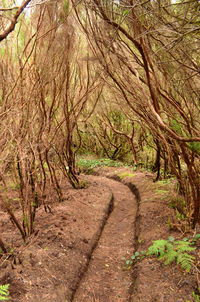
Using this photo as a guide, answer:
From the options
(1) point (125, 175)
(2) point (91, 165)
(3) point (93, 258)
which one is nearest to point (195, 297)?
(3) point (93, 258)

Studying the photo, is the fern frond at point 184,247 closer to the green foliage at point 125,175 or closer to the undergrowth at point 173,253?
the undergrowth at point 173,253

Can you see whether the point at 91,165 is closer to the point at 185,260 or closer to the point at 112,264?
the point at 112,264

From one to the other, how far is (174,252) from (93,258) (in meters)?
1.42

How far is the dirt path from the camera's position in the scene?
3.43 m

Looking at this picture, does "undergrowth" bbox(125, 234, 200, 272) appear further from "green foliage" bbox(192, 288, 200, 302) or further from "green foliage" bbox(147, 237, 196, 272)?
"green foliage" bbox(192, 288, 200, 302)

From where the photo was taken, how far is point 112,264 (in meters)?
4.11

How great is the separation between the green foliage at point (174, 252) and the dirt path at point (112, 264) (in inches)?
23.0

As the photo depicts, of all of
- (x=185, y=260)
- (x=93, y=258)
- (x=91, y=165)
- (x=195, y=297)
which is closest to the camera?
(x=195, y=297)

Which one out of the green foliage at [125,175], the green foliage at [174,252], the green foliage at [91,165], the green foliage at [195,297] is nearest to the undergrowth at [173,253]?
the green foliage at [174,252]

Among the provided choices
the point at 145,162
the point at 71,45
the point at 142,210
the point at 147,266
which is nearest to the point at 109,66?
the point at 71,45

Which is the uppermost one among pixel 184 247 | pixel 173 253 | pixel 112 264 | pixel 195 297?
pixel 184 247

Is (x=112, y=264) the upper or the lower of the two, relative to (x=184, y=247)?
lower

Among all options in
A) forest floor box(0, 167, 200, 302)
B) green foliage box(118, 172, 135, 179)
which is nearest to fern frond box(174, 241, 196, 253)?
forest floor box(0, 167, 200, 302)

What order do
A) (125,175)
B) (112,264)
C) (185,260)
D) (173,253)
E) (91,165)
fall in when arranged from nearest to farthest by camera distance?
(185,260) → (173,253) → (112,264) → (125,175) → (91,165)
